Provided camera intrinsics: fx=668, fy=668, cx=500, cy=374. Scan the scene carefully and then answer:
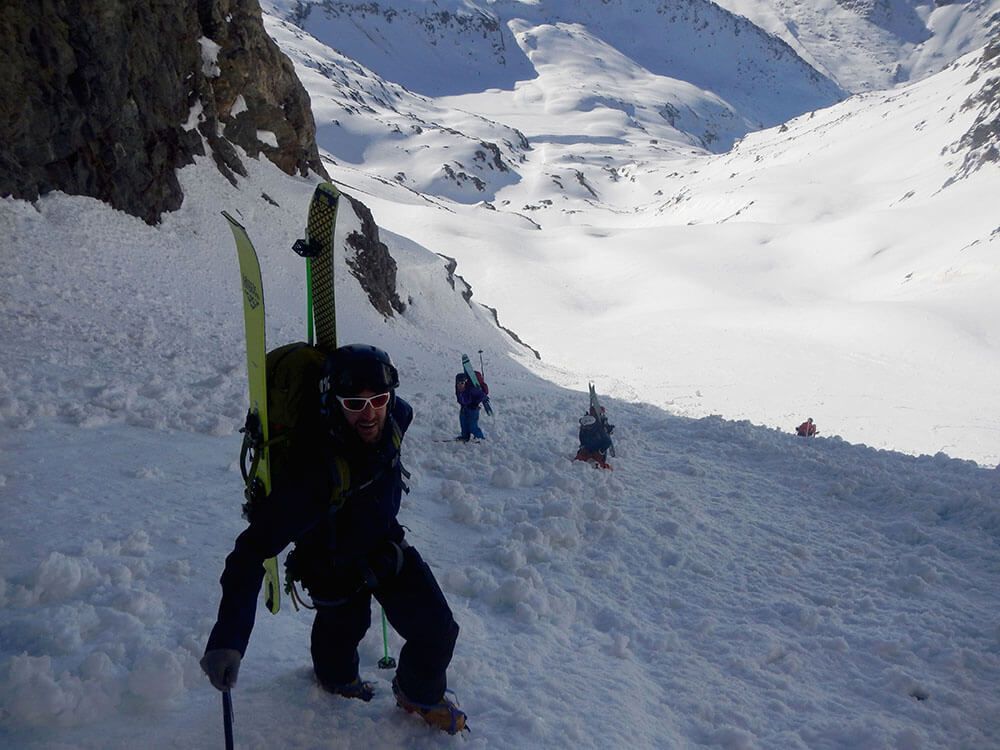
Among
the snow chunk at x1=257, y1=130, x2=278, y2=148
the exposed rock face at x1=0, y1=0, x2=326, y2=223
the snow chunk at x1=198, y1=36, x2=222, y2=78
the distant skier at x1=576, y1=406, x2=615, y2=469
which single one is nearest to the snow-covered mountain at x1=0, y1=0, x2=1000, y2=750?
the distant skier at x1=576, y1=406, x2=615, y2=469

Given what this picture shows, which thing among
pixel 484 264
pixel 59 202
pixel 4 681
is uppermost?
pixel 484 264

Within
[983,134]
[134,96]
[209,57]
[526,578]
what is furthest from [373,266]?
[983,134]

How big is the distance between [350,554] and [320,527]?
0.19 metres

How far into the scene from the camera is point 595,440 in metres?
9.91

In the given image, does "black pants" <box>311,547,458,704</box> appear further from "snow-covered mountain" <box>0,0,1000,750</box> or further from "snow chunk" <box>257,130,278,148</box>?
"snow chunk" <box>257,130,278,148</box>

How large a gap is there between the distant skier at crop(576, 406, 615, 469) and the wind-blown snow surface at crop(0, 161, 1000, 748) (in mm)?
360

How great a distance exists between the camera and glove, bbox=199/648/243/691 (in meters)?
2.66

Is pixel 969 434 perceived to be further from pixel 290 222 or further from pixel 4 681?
pixel 4 681

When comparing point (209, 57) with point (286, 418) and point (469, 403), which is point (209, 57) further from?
point (286, 418)

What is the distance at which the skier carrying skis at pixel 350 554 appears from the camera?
9.26 ft

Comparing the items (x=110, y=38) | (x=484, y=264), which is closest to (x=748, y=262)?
(x=484, y=264)

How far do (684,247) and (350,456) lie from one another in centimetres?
7369

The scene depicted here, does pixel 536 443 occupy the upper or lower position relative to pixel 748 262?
lower

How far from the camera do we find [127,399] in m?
7.93
